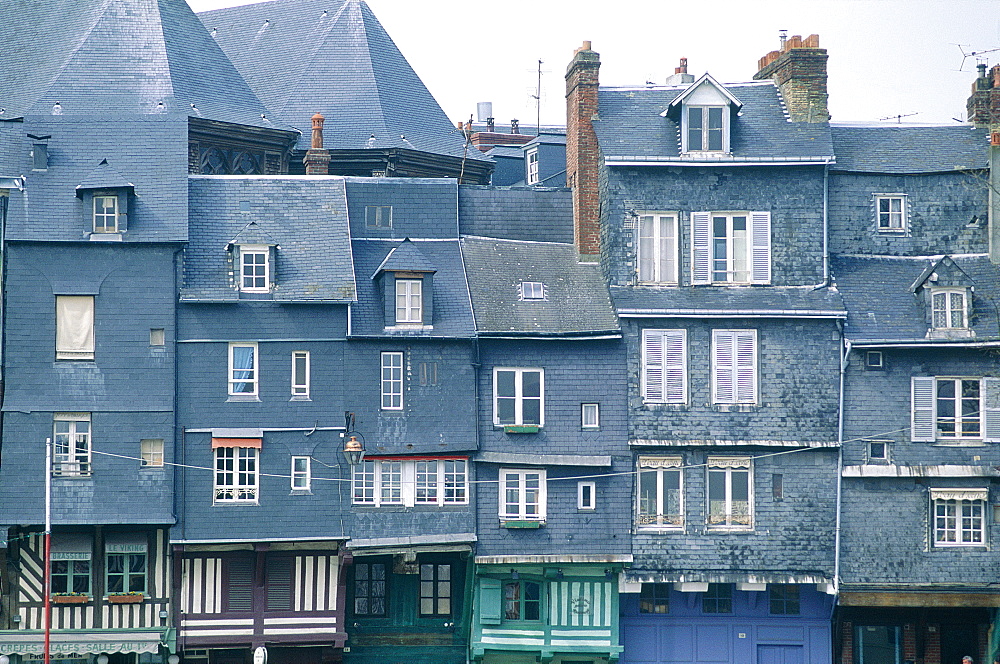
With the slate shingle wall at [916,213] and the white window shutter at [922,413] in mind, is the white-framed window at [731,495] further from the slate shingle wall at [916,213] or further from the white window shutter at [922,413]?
the slate shingle wall at [916,213]

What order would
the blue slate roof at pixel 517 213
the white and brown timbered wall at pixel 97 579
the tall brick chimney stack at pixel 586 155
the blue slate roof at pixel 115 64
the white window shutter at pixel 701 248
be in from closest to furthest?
the white and brown timbered wall at pixel 97 579, the white window shutter at pixel 701 248, the tall brick chimney stack at pixel 586 155, the blue slate roof at pixel 517 213, the blue slate roof at pixel 115 64

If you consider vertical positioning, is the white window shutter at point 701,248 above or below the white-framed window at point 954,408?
above

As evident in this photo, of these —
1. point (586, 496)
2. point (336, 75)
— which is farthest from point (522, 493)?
point (336, 75)

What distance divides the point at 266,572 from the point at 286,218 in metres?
8.28

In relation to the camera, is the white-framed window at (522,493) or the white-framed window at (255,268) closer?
the white-framed window at (255,268)

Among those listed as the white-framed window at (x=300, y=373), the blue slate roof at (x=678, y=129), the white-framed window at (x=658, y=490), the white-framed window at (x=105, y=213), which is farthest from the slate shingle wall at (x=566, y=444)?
the white-framed window at (x=105, y=213)

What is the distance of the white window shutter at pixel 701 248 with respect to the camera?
36125mm

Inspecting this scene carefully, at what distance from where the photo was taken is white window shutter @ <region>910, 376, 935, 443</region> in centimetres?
3547

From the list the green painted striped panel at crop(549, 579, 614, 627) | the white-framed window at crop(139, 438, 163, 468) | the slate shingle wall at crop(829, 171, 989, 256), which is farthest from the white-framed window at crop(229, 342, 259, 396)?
the slate shingle wall at crop(829, 171, 989, 256)

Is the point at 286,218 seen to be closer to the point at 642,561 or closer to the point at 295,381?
the point at 295,381

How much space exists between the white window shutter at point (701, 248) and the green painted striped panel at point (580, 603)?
7433mm

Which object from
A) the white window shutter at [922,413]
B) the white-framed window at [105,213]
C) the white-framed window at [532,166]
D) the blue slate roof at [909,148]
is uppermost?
the white-framed window at [532,166]

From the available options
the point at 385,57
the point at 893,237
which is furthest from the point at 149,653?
the point at 385,57

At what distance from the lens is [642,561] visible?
35.4 meters
